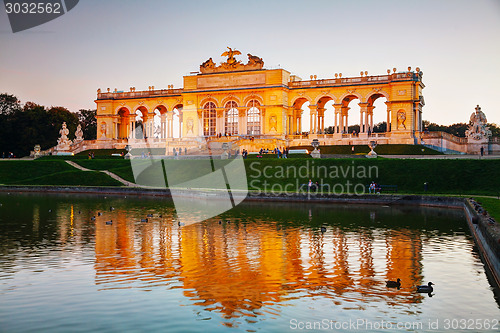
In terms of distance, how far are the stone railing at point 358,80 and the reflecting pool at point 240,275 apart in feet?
144

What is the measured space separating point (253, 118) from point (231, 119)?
3655 millimetres

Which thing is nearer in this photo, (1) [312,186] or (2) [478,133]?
(1) [312,186]

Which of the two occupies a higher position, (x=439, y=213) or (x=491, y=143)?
(x=491, y=143)

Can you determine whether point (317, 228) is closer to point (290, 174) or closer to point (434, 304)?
point (434, 304)

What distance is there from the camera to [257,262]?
18.6 meters

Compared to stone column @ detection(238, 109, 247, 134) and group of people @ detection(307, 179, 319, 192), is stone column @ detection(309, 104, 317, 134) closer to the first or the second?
stone column @ detection(238, 109, 247, 134)

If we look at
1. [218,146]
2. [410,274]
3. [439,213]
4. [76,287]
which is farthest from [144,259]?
[218,146]

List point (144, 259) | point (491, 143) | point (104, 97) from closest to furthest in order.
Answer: point (144, 259) < point (491, 143) < point (104, 97)

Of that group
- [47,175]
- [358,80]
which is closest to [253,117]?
[358,80]

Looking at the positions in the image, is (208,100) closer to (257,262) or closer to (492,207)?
(492,207)

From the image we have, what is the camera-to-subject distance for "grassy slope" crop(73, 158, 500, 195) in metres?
41.1

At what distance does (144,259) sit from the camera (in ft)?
61.8

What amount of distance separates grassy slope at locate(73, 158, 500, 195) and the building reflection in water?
699 inches

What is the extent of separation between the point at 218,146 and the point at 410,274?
59.6m
